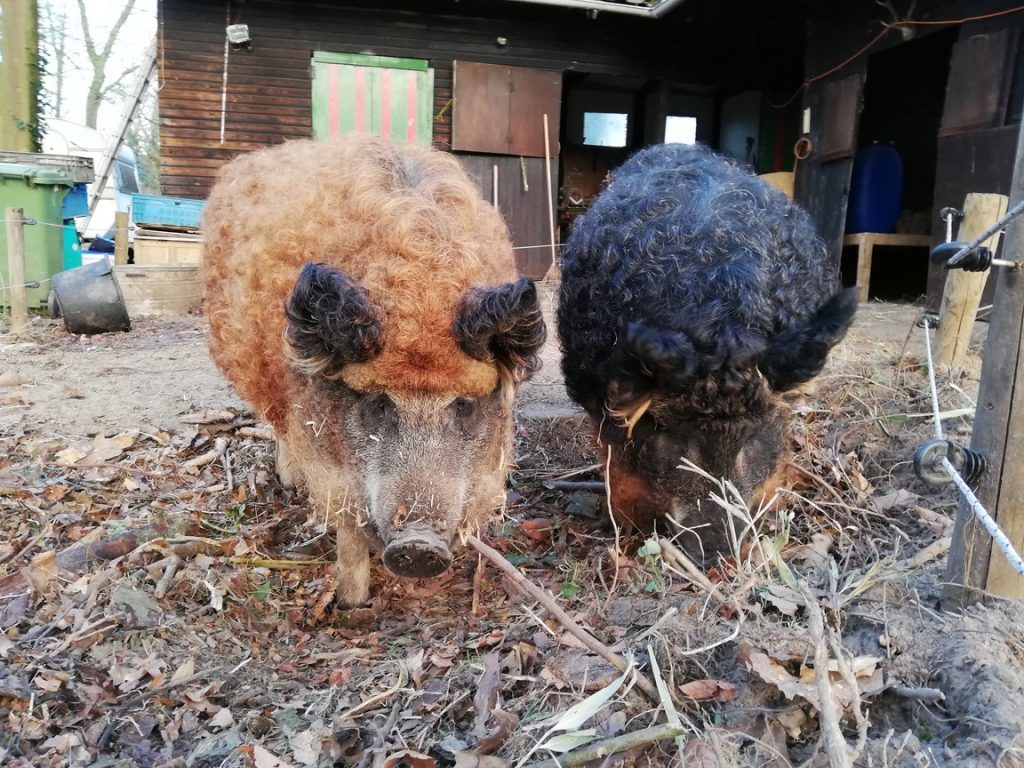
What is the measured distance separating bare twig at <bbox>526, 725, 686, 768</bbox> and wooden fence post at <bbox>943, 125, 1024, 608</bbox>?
3.88 ft

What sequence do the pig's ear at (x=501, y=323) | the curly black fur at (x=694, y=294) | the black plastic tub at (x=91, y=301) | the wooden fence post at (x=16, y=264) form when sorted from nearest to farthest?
the pig's ear at (x=501, y=323), the curly black fur at (x=694, y=294), the wooden fence post at (x=16, y=264), the black plastic tub at (x=91, y=301)

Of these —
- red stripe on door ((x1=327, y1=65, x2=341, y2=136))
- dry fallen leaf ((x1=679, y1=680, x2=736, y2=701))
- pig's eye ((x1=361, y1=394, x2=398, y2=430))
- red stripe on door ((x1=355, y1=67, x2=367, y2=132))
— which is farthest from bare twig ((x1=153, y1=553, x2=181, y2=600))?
red stripe on door ((x1=355, y1=67, x2=367, y2=132))

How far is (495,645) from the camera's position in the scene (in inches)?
119

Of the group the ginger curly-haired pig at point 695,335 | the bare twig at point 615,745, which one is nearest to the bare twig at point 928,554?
the ginger curly-haired pig at point 695,335

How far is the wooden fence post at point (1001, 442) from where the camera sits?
7.39ft

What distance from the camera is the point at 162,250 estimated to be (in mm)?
12008

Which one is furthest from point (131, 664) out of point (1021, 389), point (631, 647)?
point (1021, 389)

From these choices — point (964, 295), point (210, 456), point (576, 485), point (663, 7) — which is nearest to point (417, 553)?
point (576, 485)

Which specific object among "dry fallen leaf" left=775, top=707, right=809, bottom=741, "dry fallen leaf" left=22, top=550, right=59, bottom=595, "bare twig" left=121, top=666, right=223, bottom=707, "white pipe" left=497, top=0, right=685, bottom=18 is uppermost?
"white pipe" left=497, top=0, right=685, bottom=18

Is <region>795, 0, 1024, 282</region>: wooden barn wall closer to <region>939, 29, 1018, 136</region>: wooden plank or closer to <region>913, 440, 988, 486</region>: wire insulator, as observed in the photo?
<region>939, 29, 1018, 136</region>: wooden plank

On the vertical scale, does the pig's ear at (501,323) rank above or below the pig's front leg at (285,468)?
above

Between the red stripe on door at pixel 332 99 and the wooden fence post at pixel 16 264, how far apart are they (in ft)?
18.8

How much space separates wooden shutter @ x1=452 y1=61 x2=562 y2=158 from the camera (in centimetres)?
1342

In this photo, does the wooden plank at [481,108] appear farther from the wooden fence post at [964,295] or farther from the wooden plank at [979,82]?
the wooden fence post at [964,295]
